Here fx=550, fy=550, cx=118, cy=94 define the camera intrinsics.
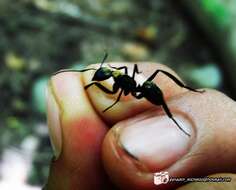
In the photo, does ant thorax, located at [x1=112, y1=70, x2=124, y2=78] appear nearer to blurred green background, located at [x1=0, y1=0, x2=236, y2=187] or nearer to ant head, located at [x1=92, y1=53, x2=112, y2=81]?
ant head, located at [x1=92, y1=53, x2=112, y2=81]

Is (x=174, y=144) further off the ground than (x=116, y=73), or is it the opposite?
(x=116, y=73)

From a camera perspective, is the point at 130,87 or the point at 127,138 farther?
the point at 130,87

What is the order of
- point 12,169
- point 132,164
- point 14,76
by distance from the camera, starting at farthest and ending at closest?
point 14,76 → point 12,169 → point 132,164

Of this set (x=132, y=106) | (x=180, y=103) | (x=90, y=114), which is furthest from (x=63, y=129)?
(x=180, y=103)

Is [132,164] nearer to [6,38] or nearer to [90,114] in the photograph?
[90,114]

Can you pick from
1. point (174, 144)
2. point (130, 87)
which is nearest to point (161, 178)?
point (174, 144)

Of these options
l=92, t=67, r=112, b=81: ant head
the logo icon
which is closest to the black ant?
l=92, t=67, r=112, b=81: ant head

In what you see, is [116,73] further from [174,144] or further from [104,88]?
[174,144]
